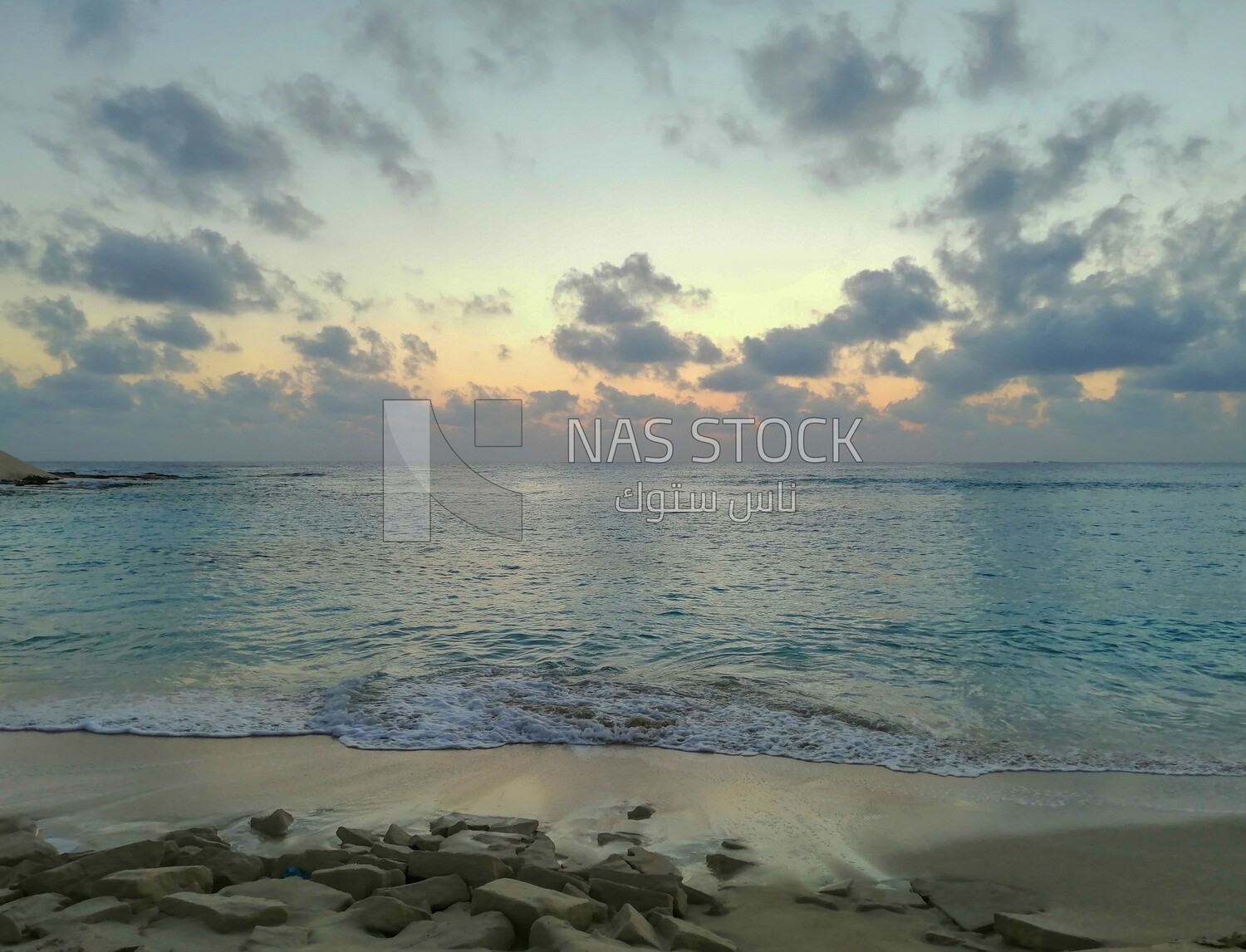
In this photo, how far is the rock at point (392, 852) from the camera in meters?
4.88

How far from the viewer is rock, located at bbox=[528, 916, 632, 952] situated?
3574mm

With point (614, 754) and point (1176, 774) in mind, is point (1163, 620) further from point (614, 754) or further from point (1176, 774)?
point (614, 754)

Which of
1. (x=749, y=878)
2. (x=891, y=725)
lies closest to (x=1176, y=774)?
(x=891, y=725)

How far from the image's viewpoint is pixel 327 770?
24.7 ft

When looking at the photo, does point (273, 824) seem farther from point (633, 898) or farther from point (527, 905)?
point (633, 898)

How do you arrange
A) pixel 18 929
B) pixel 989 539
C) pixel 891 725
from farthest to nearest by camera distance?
pixel 989 539
pixel 891 725
pixel 18 929

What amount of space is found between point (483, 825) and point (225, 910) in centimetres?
216

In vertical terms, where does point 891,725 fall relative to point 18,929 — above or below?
below

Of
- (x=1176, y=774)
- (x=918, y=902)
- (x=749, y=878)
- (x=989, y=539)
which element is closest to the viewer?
(x=918, y=902)

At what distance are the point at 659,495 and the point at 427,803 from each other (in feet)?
208

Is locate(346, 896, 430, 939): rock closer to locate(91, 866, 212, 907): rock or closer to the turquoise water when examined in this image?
locate(91, 866, 212, 907): rock

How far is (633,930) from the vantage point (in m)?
3.86

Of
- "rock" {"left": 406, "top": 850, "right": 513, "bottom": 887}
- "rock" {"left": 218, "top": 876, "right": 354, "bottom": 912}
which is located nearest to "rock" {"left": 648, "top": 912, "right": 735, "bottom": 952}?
"rock" {"left": 406, "top": 850, "right": 513, "bottom": 887}

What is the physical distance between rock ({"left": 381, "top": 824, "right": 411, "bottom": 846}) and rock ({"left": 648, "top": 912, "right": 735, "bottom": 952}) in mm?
2182
